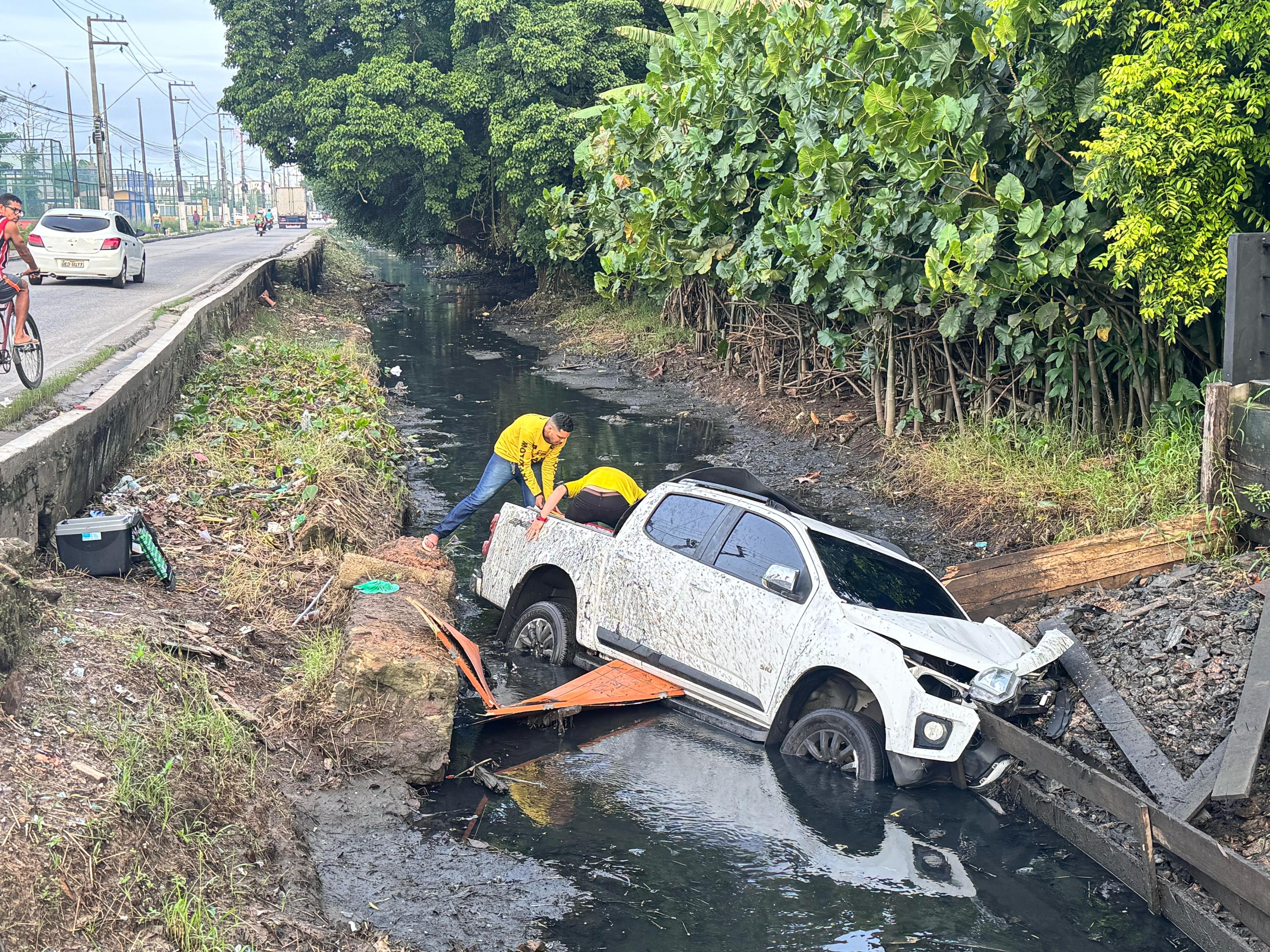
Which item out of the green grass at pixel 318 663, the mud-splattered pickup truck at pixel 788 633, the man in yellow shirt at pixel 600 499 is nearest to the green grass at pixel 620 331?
the man in yellow shirt at pixel 600 499

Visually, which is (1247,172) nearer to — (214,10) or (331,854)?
(331,854)

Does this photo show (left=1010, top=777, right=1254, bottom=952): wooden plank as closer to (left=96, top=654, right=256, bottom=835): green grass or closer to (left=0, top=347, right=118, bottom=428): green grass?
(left=96, top=654, right=256, bottom=835): green grass

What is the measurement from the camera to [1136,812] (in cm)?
580

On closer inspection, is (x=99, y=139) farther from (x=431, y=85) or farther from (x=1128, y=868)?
(x=1128, y=868)

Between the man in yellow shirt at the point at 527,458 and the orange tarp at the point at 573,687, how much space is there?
2.36m

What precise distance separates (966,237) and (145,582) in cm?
797

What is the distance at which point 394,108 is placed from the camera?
104ft

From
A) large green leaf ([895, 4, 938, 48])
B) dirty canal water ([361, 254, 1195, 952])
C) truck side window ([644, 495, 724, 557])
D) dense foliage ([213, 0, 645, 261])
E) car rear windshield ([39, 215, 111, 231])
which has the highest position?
dense foliage ([213, 0, 645, 261])

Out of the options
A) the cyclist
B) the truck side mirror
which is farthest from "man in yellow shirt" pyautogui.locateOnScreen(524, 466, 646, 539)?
the cyclist

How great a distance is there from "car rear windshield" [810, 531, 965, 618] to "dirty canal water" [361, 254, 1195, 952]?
3.65 feet

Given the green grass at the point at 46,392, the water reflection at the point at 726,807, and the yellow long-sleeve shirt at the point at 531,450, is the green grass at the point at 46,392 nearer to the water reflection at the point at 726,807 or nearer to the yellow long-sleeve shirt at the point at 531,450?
the yellow long-sleeve shirt at the point at 531,450

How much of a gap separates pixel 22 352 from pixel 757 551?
8378mm

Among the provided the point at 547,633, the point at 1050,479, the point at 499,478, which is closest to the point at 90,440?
the point at 499,478

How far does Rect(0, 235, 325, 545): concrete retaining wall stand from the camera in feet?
25.3
